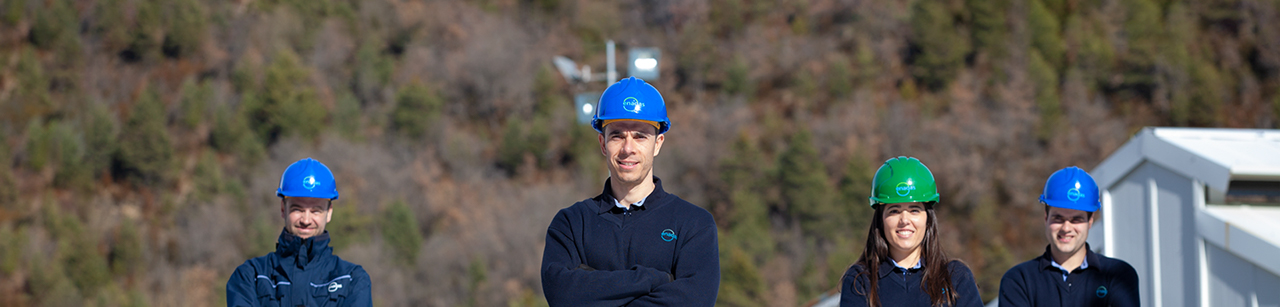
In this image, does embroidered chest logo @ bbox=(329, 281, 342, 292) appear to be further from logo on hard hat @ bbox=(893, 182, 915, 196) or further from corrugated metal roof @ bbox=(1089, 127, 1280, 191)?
corrugated metal roof @ bbox=(1089, 127, 1280, 191)

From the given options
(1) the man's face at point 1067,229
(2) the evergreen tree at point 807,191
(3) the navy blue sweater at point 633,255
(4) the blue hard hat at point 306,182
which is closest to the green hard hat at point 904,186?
(3) the navy blue sweater at point 633,255

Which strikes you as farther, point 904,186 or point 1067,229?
point 1067,229

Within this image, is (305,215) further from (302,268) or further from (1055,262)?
(1055,262)

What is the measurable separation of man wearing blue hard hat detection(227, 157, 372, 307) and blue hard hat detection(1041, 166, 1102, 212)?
2703 millimetres

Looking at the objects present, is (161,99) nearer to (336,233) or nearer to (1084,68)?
(336,233)

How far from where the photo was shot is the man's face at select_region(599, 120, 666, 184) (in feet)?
9.18

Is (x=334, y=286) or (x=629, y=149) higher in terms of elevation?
(x=629, y=149)

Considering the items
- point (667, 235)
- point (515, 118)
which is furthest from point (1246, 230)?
point (515, 118)

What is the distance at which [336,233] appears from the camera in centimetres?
3319

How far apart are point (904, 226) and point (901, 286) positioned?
0.63 ft

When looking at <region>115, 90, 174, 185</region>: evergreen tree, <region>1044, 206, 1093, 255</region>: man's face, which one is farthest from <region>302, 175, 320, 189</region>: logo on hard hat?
<region>115, 90, 174, 185</region>: evergreen tree

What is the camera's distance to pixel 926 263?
311cm

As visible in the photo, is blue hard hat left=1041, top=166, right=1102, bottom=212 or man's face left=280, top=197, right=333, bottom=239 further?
blue hard hat left=1041, top=166, right=1102, bottom=212

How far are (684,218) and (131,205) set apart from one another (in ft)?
148
